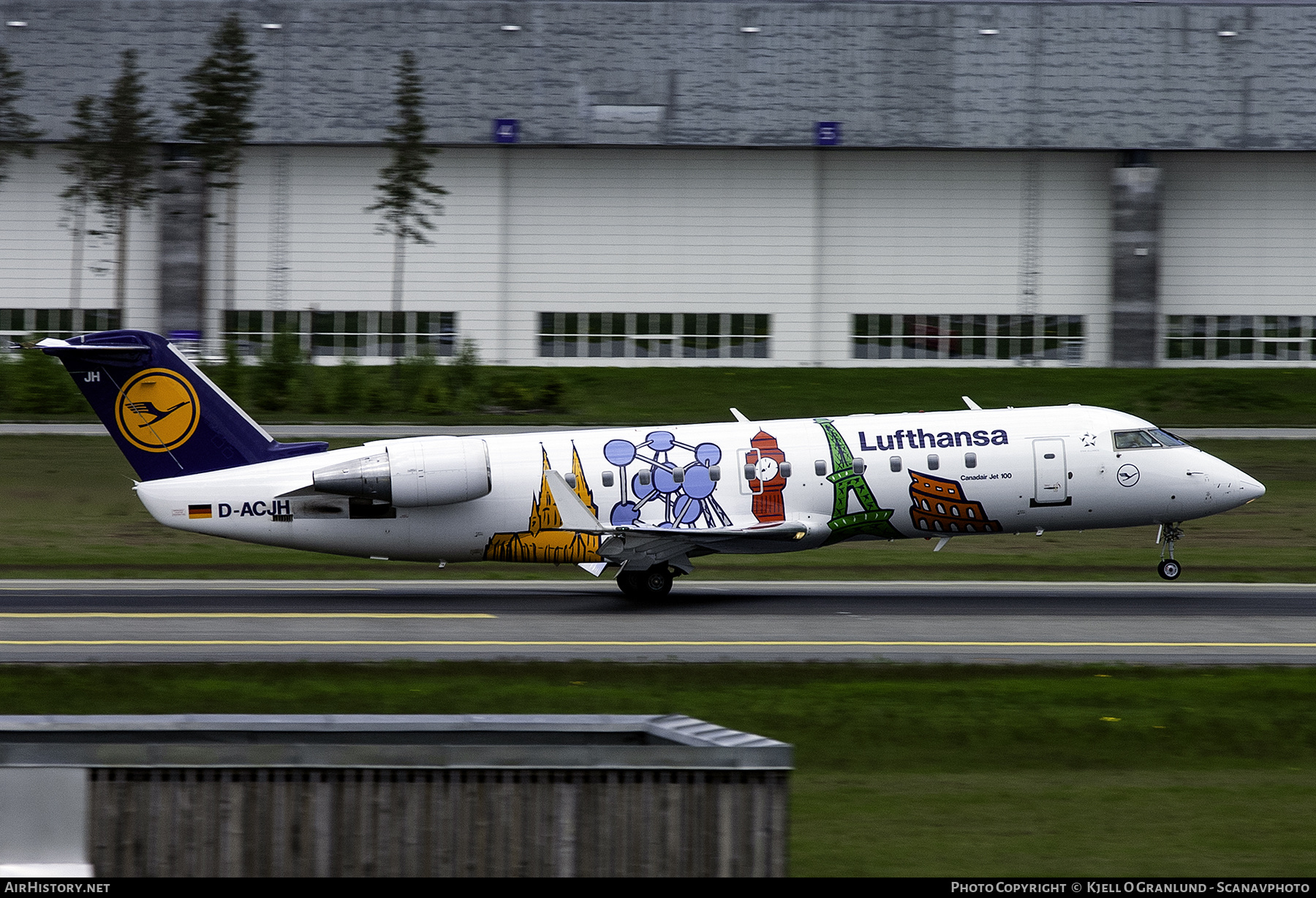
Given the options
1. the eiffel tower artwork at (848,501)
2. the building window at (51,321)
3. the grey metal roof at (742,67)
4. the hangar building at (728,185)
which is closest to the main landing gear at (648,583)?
the eiffel tower artwork at (848,501)

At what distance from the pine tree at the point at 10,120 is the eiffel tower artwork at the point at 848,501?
49.8m

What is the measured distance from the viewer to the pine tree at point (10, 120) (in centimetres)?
6194

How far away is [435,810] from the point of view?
861 centimetres

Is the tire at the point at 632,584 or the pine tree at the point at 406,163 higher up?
the pine tree at the point at 406,163

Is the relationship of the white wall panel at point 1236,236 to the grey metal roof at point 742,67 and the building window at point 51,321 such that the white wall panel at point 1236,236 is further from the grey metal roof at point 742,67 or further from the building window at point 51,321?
the building window at point 51,321

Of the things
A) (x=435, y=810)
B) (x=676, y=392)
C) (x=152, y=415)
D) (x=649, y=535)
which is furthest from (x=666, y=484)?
(x=676, y=392)

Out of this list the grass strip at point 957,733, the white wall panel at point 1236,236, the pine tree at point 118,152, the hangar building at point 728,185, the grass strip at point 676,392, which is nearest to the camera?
the grass strip at point 957,733

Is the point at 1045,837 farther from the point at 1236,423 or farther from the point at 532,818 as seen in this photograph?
the point at 1236,423

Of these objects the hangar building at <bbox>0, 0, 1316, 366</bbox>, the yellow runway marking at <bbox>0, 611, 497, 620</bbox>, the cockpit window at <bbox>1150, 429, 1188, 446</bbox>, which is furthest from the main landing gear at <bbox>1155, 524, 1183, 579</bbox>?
the hangar building at <bbox>0, 0, 1316, 366</bbox>

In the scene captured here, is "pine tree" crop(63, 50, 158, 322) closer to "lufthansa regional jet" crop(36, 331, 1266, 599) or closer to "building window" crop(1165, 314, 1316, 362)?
"lufthansa regional jet" crop(36, 331, 1266, 599)

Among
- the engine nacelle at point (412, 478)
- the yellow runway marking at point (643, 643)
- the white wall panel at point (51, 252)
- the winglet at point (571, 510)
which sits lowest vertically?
the yellow runway marking at point (643, 643)

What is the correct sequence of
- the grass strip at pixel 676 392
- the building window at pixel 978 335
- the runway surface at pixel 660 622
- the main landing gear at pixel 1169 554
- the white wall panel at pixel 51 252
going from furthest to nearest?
1. the building window at pixel 978 335
2. the white wall panel at pixel 51 252
3. the grass strip at pixel 676 392
4. the main landing gear at pixel 1169 554
5. the runway surface at pixel 660 622

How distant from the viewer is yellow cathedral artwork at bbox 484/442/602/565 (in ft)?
85.6
